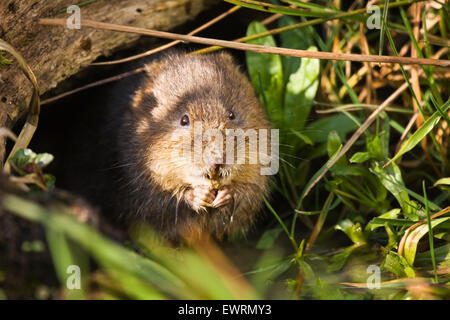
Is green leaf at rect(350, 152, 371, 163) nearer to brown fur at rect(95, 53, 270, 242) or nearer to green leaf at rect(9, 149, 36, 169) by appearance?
brown fur at rect(95, 53, 270, 242)

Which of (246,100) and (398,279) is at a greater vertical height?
(246,100)

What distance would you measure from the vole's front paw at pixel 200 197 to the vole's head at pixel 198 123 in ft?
0.17

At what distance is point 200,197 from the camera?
318cm

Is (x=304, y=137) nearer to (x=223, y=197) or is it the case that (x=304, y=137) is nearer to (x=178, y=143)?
(x=223, y=197)

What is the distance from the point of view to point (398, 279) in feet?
8.73

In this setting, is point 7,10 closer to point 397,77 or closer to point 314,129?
point 314,129

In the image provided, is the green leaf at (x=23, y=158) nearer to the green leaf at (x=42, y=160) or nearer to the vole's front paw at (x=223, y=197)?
the green leaf at (x=42, y=160)

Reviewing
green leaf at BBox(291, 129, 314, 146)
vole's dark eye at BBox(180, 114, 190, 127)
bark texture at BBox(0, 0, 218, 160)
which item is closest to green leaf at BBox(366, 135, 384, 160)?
green leaf at BBox(291, 129, 314, 146)

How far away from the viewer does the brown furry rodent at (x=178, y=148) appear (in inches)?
123

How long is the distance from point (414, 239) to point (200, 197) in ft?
4.21

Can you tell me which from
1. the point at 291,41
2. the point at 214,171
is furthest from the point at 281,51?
the point at 291,41

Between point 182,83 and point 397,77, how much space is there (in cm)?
168
